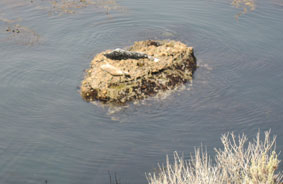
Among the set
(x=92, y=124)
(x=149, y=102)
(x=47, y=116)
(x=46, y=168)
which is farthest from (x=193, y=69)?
(x=46, y=168)

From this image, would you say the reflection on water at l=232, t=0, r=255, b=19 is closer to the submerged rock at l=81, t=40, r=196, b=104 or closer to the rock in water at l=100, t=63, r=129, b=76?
the submerged rock at l=81, t=40, r=196, b=104

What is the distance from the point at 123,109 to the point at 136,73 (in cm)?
125

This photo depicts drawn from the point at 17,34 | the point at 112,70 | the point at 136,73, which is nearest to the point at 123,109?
the point at 136,73

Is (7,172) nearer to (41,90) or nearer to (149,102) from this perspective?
(41,90)

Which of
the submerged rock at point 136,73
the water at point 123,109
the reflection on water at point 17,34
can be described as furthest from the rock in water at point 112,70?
the reflection on water at point 17,34

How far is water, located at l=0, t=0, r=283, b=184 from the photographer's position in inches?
351

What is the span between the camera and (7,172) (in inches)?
338

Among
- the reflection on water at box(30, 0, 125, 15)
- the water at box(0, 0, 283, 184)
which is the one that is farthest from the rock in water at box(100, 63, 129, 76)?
the reflection on water at box(30, 0, 125, 15)

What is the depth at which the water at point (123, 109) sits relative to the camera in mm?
8906

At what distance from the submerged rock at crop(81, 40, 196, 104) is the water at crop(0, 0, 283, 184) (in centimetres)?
39

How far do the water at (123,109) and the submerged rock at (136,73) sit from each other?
1.29 feet

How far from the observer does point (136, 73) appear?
10945mm

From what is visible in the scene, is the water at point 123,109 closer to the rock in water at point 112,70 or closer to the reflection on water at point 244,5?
the reflection on water at point 244,5

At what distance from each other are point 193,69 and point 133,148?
4090 mm
